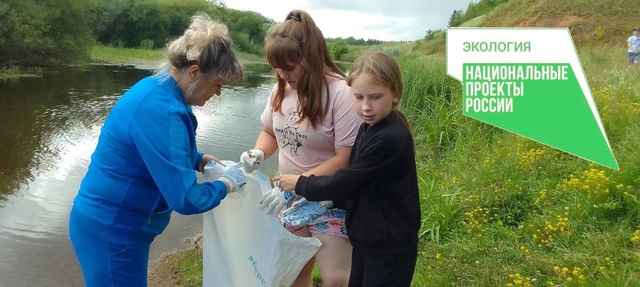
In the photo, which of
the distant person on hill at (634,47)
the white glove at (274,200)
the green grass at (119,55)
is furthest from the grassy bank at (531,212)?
the green grass at (119,55)

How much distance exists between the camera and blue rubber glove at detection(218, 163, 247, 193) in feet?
6.70

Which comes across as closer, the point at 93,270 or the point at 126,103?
the point at 126,103

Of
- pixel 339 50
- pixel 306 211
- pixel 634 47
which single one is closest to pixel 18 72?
pixel 634 47

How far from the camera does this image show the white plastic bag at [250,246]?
2.22 m

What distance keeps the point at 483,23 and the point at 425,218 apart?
2312 centimetres

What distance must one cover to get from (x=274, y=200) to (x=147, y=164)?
0.61 m

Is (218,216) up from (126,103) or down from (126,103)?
down

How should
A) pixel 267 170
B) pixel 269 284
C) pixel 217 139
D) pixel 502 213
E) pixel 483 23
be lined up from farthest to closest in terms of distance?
pixel 483 23
pixel 217 139
pixel 267 170
pixel 502 213
pixel 269 284

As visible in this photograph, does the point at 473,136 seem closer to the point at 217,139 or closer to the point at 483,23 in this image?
the point at 217,139

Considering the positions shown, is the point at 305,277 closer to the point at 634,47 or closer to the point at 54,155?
the point at 54,155

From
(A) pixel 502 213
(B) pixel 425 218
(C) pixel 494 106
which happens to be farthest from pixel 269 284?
(C) pixel 494 106

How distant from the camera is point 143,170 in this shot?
6.01ft

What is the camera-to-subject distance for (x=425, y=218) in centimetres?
393

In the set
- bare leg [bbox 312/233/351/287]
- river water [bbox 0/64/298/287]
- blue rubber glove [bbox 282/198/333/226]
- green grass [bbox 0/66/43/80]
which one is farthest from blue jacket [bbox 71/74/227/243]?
green grass [bbox 0/66/43/80]
